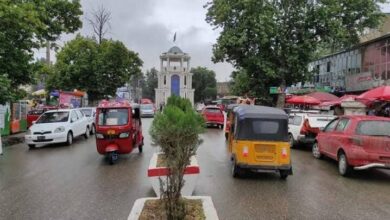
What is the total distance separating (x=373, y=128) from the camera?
11047 millimetres

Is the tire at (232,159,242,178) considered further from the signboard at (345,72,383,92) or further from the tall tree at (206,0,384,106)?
the tall tree at (206,0,384,106)

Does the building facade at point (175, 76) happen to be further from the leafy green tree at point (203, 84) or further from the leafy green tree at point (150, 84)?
the leafy green tree at point (150, 84)

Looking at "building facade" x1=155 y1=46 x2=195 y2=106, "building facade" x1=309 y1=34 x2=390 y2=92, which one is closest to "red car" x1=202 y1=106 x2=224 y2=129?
"building facade" x1=309 y1=34 x2=390 y2=92

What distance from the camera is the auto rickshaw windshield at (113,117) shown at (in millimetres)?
13586

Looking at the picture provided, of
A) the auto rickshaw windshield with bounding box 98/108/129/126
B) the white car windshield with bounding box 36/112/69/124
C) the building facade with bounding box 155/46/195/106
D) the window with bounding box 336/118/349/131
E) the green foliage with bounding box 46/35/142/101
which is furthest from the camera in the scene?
the building facade with bounding box 155/46/195/106

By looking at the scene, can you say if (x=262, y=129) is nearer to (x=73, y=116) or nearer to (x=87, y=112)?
(x=73, y=116)

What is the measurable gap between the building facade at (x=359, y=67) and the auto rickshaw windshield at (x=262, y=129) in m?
20.0

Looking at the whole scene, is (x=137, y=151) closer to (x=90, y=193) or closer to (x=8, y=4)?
(x=90, y=193)

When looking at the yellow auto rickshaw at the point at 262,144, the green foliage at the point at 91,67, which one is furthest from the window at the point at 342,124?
the green foliage at the point at 91,67

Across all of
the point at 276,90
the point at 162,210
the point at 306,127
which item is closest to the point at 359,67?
the point at 276,90

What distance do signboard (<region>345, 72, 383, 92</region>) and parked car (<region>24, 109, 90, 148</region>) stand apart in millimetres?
20545

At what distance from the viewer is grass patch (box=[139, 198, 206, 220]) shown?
5.59 m

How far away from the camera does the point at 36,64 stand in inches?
812

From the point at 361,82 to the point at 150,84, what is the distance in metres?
99.3
